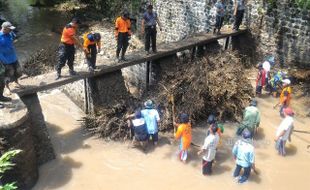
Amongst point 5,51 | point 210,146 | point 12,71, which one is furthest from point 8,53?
point 210,146

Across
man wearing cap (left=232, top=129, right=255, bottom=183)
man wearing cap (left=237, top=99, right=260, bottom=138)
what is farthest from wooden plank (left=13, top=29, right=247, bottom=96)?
man wearing cap (left=232, top=129, right=255, bottom=183)

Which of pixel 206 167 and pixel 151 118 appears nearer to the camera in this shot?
pixel 206 167

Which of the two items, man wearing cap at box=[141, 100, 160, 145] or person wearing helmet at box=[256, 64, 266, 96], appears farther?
person wearing helmet at box=[256, 64, 266, 96]

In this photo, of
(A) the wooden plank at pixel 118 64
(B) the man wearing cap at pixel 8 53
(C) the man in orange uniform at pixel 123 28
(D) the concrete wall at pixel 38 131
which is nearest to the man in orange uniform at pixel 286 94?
(A) the wooden plank at pixel 118 64

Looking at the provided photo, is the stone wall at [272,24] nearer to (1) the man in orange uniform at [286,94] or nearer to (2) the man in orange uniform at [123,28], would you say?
(1) the man in orange uniform at [286,94]

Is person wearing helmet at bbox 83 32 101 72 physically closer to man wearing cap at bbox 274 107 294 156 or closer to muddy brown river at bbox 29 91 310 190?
muddy brown river at bbox 29 91 310 190

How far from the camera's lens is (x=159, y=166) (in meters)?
9.11

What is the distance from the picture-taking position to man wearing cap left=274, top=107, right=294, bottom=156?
862cm

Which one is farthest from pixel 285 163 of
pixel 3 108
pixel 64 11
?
pixel 64 11

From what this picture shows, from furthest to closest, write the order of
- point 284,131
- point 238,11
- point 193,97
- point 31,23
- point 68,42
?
point 31,23 → point 238,11 → point 193,97 → point 68,42 → point 284,131

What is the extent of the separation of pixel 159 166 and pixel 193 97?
2461 millimetres

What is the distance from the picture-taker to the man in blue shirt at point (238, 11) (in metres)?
12.9

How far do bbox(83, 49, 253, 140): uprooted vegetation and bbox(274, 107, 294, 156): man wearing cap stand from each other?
1.82 m

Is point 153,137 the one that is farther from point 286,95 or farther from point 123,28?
point 286,95
